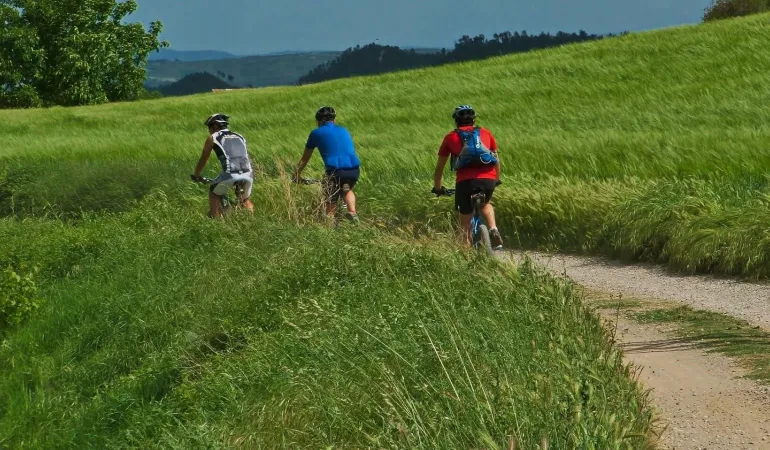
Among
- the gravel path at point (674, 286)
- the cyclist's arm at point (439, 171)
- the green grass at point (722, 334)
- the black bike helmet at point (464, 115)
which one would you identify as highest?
the black bike helmet at point (464, 115)

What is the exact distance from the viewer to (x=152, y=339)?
37.2ft

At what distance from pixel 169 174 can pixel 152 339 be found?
9.45m

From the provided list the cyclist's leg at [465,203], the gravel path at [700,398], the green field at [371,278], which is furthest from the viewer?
the cyclist's leg at [465,203]

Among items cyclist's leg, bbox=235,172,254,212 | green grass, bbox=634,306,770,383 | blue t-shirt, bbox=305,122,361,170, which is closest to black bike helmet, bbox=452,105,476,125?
blue t-shirt, bbox=305,122,361,170

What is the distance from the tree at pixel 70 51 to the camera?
63156 millimetres

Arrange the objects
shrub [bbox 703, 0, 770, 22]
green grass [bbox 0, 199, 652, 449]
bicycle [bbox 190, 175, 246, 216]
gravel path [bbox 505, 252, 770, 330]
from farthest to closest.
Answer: shrub [bbox 703, 0, 770, 22] < bicycle [bbox 190, 175, 246, 216] < gravel path [bbox 505, 252, 770, 330] < green grass [bbox 0, 199, 652, 449]

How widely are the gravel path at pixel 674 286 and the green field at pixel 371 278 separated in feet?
0.85

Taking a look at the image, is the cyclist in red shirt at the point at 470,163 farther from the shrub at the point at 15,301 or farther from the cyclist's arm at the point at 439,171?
the shrub at the point at 15,301

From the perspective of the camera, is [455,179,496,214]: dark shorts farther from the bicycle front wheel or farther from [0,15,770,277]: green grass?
[0,15,770,277]: green grass

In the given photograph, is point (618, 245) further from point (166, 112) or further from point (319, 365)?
point (166, 112)

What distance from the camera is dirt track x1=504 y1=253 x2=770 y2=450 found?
6.66m

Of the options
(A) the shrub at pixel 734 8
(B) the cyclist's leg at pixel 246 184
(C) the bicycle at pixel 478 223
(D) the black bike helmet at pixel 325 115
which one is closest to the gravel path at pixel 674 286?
(C) the bicycle at pixel 478 223

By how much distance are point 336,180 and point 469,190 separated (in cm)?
248

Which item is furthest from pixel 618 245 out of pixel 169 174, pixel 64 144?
pixel 64 144
